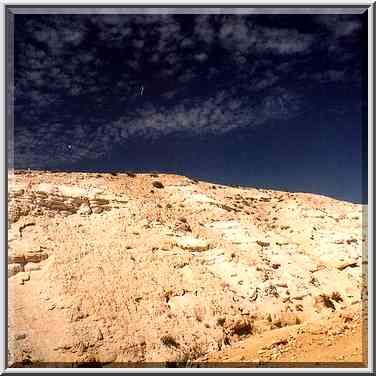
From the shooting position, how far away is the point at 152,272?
26.4 ft

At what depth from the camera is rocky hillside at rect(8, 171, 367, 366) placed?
6.14 metres


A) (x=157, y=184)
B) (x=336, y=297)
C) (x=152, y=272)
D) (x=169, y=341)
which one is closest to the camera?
(x=169, y=341)

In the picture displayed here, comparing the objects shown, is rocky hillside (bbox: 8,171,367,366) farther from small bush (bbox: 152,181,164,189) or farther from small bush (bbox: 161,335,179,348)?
small bush (bbox: 152,181,164,189)

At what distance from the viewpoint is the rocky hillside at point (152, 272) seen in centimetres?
614

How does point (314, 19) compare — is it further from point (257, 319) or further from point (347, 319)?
point (257, 319)

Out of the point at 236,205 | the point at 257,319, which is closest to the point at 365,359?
the point at 257,319

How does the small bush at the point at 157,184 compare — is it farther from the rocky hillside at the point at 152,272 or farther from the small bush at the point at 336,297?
the small bush at the point at 336,297

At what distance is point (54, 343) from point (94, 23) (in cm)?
484

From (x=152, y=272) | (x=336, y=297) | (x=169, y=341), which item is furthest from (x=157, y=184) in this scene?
(x=169, y=341)

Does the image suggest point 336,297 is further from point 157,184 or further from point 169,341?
point 157,184

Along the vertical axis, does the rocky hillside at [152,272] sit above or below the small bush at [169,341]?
above

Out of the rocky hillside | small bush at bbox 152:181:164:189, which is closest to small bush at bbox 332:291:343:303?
the rocky hillside

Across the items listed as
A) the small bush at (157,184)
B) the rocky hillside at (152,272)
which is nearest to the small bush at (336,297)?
the rocky hillside at (152,272)

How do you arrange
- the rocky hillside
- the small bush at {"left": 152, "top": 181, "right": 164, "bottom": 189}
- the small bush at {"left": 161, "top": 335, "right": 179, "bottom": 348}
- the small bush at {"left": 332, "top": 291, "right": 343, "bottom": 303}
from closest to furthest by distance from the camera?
the rocky hillside < the small bush at {"left": 161, "top": 335, "right": 179, "bottom": 348} < the small bush at {"left": 332, "top": 291, "right": 343, "bottom": 303} < the small bush at {"left": 152, "top": 181, "right": 164, "bottom": 189}
